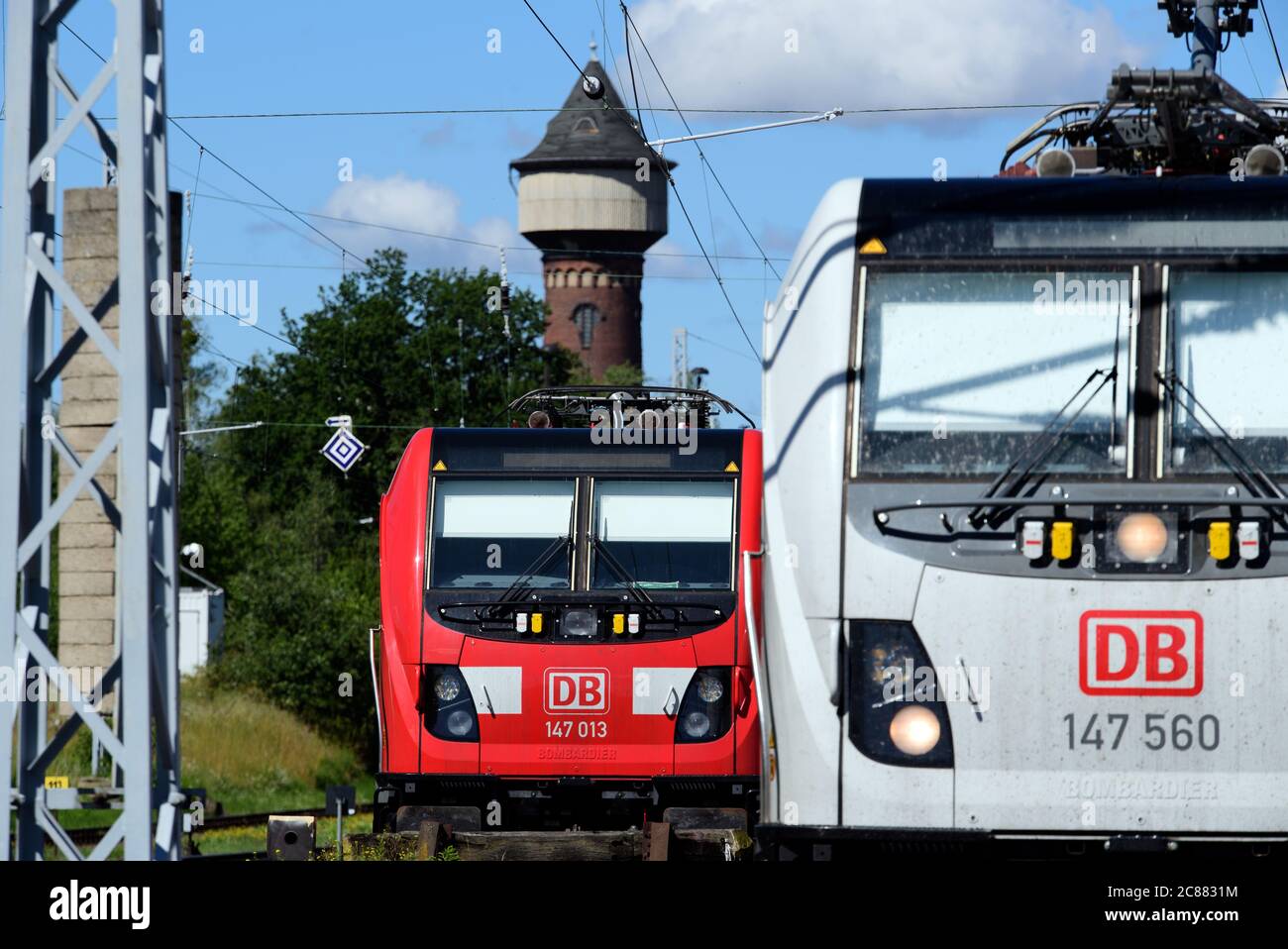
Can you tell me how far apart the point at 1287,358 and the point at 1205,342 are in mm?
304

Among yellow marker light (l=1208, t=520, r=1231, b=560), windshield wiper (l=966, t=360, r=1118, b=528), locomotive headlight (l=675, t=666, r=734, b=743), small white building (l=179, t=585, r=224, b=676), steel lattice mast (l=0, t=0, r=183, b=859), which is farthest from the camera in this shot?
small white building (l=179, t=585, r=224, b=676)

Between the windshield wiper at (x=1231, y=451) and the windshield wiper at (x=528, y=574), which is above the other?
the windshield wiper at (x=1231, y=451)

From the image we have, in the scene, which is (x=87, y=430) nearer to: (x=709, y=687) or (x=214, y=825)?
(x=214, y=825)

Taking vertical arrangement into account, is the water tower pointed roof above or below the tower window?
above

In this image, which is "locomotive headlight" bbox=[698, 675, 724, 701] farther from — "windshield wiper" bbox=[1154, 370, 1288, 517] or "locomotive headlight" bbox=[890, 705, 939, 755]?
"windshield wiper" bbox=[1154, 370, 1288, 517]

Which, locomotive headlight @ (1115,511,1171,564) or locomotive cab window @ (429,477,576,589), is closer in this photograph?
locomotive headlight @ (1115,511,1171,564)

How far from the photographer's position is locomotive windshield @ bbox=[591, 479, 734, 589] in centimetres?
1274

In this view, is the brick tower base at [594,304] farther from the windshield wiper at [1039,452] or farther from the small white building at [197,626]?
the windshield wiper at [1039,452]

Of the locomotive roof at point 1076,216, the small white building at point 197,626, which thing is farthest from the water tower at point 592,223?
the locomotive roof at point 1076,216

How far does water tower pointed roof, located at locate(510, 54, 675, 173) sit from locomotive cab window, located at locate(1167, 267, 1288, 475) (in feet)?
309

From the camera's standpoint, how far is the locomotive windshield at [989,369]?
7699 millimetres

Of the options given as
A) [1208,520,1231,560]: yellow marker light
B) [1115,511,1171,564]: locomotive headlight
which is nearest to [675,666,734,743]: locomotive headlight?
[1115,511,1171,564]: locomotive headlight

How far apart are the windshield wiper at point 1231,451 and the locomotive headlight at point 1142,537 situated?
0.35 metres
